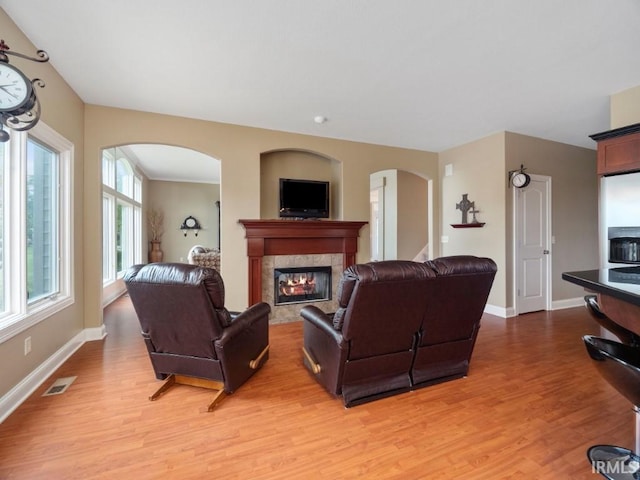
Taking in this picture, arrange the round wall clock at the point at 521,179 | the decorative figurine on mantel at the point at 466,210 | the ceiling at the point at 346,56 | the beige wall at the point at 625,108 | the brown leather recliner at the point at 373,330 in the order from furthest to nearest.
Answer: the decorative figurine on mantel at the point at 466,210 < the round wall clock at the point at 521,179 < the beige wall at the point at 625,108 < the ceiling at the point at 346,56 < the brown leather recliner at the point at 373,330

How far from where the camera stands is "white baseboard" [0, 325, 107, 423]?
2.05 meters

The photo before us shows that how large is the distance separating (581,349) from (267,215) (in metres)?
4.19

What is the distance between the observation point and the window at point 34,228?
223 centimetres

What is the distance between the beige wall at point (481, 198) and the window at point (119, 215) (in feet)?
19.2

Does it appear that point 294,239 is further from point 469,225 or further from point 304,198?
point 469,225

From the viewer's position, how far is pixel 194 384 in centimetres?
237

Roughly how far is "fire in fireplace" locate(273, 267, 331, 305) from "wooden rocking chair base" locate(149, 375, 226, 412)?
2.00 meters

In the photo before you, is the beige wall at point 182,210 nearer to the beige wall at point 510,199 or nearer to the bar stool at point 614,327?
the beige wall at point 510,199

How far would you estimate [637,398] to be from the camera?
4.03ft

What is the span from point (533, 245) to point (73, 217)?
6.14 metres

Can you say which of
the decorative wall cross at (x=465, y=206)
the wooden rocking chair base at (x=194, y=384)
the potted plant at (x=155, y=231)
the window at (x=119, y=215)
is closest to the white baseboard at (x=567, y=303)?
the decorative wall cross at (x=465, y=206)

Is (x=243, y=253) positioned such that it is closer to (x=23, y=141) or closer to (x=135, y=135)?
(x=135, y=135)

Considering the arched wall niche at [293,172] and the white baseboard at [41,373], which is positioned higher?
the arched wall niche at [293,172]

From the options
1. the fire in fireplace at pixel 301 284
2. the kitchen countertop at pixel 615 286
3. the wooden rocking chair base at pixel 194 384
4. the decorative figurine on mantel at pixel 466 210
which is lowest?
the wooden rocking chair base at pixel 194 384
